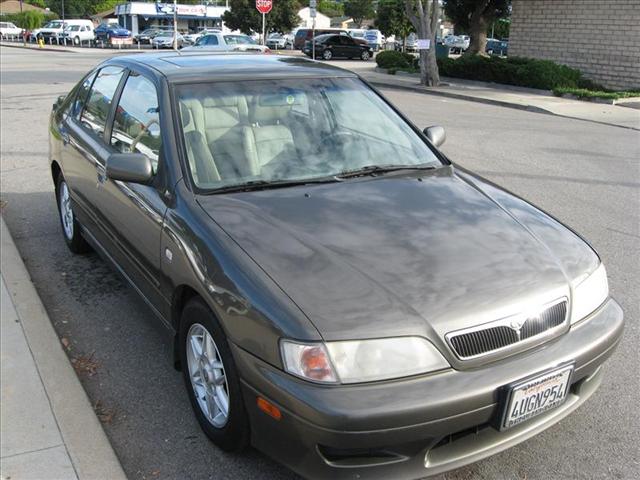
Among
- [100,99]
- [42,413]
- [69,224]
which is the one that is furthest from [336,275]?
[69,224]

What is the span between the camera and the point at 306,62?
168 inches

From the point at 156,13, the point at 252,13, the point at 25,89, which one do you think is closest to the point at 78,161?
the point at 25,89

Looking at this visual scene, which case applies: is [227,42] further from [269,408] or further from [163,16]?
[163,16]

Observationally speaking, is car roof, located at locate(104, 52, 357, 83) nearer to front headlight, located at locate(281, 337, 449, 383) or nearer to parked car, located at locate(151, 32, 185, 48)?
front headlight, located at locate(281, 337, 449, 383)

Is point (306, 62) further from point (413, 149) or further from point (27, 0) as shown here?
point (27, 0)

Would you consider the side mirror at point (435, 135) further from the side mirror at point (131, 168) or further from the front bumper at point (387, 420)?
the front bumper at point (387, 420)

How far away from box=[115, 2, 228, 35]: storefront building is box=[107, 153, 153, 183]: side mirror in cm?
6485

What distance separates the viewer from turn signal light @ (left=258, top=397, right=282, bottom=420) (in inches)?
91.8

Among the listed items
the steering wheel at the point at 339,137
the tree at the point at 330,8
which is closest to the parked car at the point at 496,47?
the steering wheel at the point at 339,137

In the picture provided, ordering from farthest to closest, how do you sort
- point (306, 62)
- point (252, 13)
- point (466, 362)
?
point (252, 13)
point (306, 62)
point (466, 362)

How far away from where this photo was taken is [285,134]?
3.61 m

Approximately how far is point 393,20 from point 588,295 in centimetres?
4479

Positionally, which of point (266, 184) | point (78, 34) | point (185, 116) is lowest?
point (266, 184)

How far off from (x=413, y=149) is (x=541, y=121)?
11.0 m
